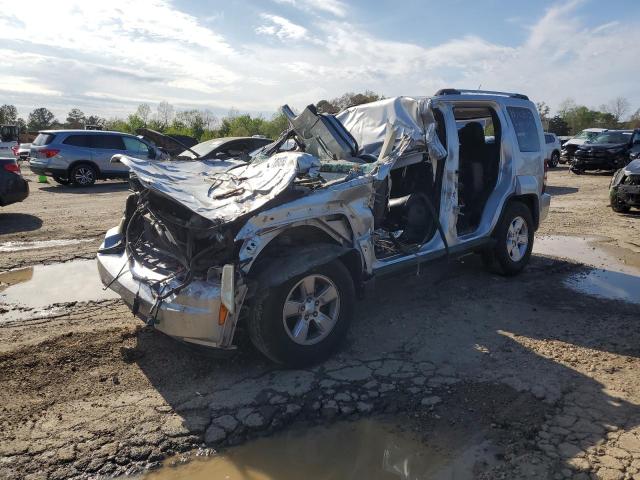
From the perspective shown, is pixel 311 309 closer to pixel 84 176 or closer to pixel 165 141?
pixel 165 141

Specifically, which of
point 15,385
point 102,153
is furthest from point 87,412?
point 102,153

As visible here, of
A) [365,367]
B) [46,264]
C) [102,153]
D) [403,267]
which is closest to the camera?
[365,367]

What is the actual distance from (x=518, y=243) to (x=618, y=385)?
280 centimetres

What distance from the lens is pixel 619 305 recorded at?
17.2 ft

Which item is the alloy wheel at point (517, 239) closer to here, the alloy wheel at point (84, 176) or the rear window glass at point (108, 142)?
the rear window glass at point (108, 142)

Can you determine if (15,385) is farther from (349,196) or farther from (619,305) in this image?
(619,305)

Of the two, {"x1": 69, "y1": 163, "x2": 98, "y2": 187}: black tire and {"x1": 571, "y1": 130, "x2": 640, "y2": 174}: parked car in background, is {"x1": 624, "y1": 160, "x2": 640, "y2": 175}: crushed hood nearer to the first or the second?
{"x1": 571, "y1": 130, "x2": 640, "y2": 174}: parked car in background

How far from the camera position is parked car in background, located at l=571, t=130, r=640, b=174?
19.9 meters

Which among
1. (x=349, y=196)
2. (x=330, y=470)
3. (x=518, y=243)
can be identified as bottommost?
(x=330, y=470)

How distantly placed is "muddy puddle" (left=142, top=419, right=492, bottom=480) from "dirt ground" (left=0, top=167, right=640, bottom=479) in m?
0.11

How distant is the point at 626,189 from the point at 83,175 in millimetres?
14806

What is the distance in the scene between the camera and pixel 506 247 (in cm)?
600

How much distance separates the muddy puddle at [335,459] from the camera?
2.80 meters

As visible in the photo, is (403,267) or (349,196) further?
(403,267)
